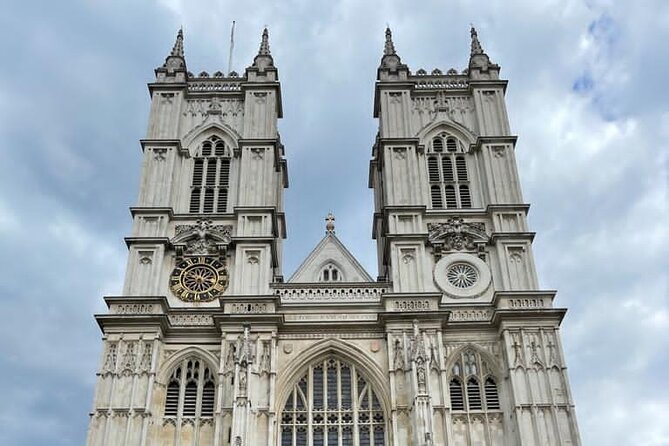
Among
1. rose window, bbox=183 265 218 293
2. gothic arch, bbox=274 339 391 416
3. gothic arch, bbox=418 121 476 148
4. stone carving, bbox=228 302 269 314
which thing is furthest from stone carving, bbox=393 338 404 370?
gothic arch, bbox=418 121 476 148

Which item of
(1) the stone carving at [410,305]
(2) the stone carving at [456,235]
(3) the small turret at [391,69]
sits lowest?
(1) the stone carving at [410,305]

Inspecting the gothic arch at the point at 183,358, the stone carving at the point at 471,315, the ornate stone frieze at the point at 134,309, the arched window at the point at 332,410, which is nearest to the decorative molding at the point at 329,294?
the arched window at the point at 332,410

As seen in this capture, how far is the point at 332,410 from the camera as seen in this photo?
28.0 metres

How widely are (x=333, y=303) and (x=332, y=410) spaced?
408 centimetres

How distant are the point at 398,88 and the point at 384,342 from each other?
12.7 m

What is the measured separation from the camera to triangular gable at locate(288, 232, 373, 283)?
32.6 metres

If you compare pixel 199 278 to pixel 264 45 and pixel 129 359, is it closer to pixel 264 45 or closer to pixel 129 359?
pixel 129 359

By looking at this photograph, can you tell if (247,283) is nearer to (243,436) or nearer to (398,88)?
(243,436)

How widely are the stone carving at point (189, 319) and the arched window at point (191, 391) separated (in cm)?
136

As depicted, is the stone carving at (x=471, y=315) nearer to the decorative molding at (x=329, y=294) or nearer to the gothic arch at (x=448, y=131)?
the decorative molding at (x=329, y=294)

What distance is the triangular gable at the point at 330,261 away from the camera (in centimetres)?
3259

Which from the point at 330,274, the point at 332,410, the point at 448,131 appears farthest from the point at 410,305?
the point at 448,131

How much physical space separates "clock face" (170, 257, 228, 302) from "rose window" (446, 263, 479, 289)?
340 inches

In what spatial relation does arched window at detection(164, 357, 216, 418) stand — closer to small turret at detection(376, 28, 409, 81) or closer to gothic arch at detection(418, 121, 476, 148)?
gothic arch at detection(418, 121, 476, 148)
